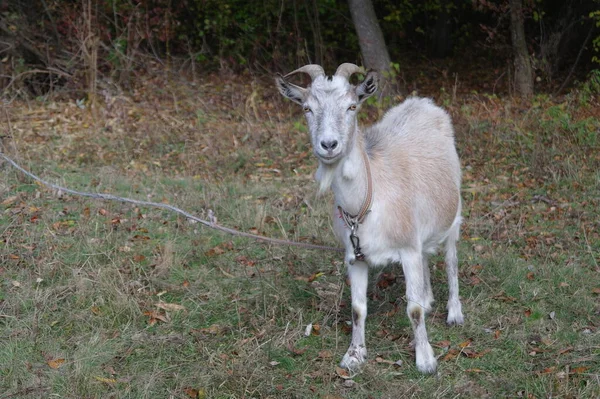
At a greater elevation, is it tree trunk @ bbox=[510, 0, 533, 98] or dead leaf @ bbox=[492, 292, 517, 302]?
tree trunk @ bbox=[510, 0, 533, 98]

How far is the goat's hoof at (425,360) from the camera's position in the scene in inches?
186

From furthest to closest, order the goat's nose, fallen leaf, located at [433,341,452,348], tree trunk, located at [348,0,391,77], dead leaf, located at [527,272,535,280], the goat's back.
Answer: tree trunk, located at [348,0,391,77] < dead leaf, located at [527,272,535,280] < fallen leaf, located at [433,341,452,348] < the goat's back < the goat's nose

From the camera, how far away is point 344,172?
460 centimetres

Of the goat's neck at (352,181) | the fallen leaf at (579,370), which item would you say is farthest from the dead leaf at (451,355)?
the goat's neck at (352,181)

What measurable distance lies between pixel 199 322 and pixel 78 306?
867 millimetres

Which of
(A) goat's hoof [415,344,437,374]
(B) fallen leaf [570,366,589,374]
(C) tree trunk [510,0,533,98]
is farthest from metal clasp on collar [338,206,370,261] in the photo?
(C) tree trunk [510,0,533,98]

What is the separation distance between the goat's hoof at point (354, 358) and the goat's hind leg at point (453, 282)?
2.72 ft

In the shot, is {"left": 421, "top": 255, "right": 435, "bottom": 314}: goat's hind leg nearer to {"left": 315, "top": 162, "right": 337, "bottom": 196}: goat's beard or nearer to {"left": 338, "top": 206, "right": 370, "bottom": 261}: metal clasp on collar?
{"left": 338, "top": 206, "right": 370, "bottom": 261}: metal clasp on collar

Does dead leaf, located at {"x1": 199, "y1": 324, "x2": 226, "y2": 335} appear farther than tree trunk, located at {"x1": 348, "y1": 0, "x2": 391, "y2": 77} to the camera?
No

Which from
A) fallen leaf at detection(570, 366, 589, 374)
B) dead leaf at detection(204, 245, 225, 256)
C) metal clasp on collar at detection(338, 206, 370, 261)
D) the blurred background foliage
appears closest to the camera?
fallen leaf at detection(570, 366, 589, 374)

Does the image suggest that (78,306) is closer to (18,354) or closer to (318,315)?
(18,354)

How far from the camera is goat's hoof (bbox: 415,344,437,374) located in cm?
473

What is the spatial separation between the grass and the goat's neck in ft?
2.95

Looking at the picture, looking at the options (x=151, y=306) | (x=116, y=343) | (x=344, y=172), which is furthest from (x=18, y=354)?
(x=344, y=172)
